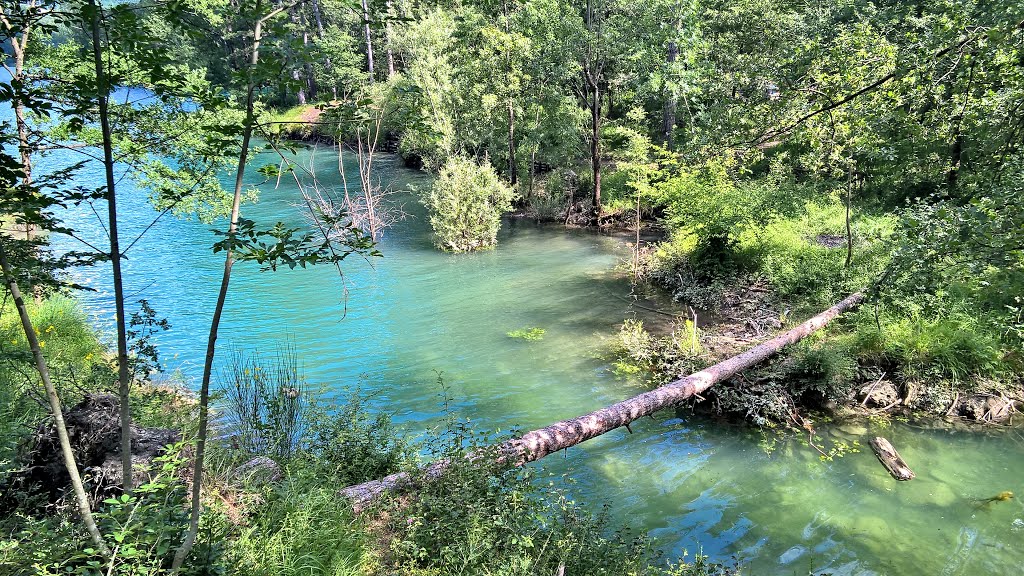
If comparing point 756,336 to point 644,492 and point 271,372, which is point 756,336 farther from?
point 271,372

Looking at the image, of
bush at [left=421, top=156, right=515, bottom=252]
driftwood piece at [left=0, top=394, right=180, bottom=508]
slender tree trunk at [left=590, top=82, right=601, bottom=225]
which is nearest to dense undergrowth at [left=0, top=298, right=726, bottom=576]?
driftwood piece at [left=0, top=394, right=180, bottom=508]

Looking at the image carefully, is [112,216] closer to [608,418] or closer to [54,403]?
[54,403]

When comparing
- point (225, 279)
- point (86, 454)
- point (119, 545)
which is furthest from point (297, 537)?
point (225, 279)

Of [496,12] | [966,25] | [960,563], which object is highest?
[496,12]

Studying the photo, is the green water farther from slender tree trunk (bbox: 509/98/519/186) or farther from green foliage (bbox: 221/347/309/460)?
slender tree trunk (bbox: 509/98/519/186)

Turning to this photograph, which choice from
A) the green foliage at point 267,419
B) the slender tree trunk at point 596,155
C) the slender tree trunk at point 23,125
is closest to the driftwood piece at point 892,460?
the green foliage at point 267,419

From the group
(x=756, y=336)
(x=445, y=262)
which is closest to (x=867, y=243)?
(x=756, y=336)

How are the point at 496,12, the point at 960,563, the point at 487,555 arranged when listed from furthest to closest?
the point at 496,12
the point at 960,563
the point at 487,555

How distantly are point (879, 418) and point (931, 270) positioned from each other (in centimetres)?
489

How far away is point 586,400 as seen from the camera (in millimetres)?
8898

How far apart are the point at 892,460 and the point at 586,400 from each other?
4.23 metres

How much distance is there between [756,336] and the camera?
10.0 metres

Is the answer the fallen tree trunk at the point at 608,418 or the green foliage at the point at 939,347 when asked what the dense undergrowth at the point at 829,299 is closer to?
the green foliage at the point at 939,347

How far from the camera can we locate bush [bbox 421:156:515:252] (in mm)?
18188
